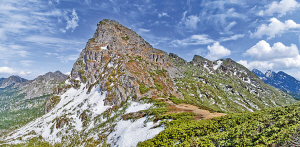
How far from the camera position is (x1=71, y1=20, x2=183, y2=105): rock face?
6198 centimetres

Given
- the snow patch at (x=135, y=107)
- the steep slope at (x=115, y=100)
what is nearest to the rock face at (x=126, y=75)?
the steep slope at (x=115, y=100)

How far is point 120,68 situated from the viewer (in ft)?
249

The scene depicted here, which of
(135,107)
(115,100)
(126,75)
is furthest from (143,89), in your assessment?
(115,100)

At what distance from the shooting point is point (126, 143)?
2888cm

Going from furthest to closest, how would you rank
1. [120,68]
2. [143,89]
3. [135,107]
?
[120,68]
[143,89]
[135,107]

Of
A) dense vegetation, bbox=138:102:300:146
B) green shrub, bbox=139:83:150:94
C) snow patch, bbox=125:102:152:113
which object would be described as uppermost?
green shrub, bbox=139:83:150:94

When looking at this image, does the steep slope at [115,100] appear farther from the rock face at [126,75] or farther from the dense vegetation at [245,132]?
the dense vegetation at [245,132]

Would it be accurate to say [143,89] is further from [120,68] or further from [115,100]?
[120,68]

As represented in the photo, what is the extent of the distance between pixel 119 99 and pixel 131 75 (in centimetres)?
1400

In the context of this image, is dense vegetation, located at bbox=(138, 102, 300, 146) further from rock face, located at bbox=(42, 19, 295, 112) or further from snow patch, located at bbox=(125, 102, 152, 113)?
rock face, located at bbox=(42, 19, 295, 112)

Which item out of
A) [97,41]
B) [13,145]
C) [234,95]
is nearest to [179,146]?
[13,145]

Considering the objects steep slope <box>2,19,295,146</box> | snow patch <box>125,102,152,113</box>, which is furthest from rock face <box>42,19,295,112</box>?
snow patch <box>125,102,152,113</box>

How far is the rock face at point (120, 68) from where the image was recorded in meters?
62.0

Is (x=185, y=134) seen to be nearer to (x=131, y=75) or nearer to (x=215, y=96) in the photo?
(x=131, y=75)
